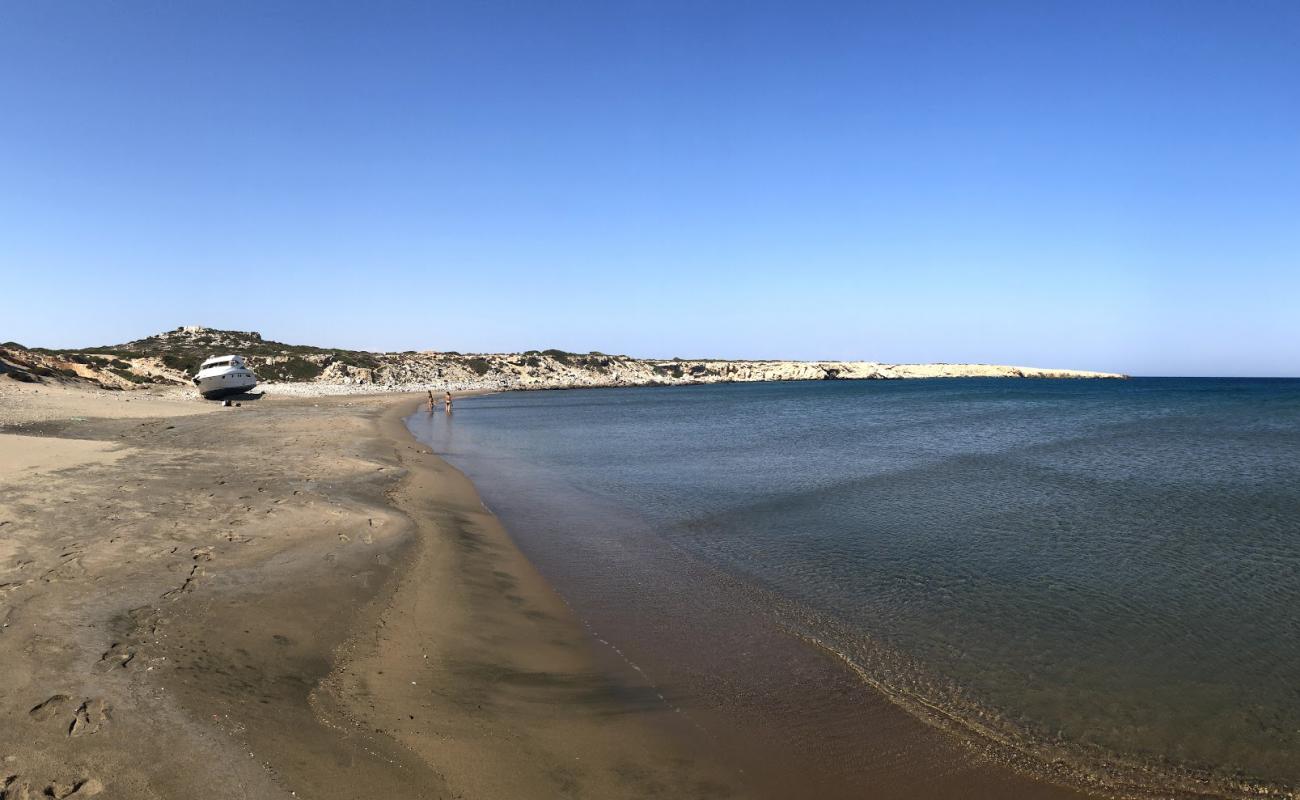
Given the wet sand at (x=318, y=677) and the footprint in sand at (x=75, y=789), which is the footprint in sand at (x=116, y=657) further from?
the footprint in sand at (x=75, y=789)

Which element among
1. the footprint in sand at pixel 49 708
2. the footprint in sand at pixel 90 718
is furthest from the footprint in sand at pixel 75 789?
the footprint in sand at pixel 49 708

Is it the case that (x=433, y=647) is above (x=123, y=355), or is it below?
below

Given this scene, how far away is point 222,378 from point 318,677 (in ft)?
186

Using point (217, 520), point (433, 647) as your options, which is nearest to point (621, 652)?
point (433, 647)

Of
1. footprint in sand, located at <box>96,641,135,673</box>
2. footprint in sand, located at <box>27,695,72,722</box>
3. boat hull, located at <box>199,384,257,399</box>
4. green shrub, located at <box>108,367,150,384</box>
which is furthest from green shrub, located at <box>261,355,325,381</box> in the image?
footprint in sand, located at <box>27,695,72,722</box>

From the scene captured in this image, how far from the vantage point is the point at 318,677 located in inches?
266

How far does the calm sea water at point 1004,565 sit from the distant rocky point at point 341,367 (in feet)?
160

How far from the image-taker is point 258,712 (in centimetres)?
574

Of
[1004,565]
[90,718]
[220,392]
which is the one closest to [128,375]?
[220,392]

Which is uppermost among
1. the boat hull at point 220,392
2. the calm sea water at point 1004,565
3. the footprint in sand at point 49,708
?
the boat hull at point 220,392

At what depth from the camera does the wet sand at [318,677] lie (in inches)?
199

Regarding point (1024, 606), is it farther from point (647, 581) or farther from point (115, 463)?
point (115, 463)

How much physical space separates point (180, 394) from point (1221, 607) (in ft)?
229

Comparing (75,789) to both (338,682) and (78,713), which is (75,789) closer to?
(78,713)
